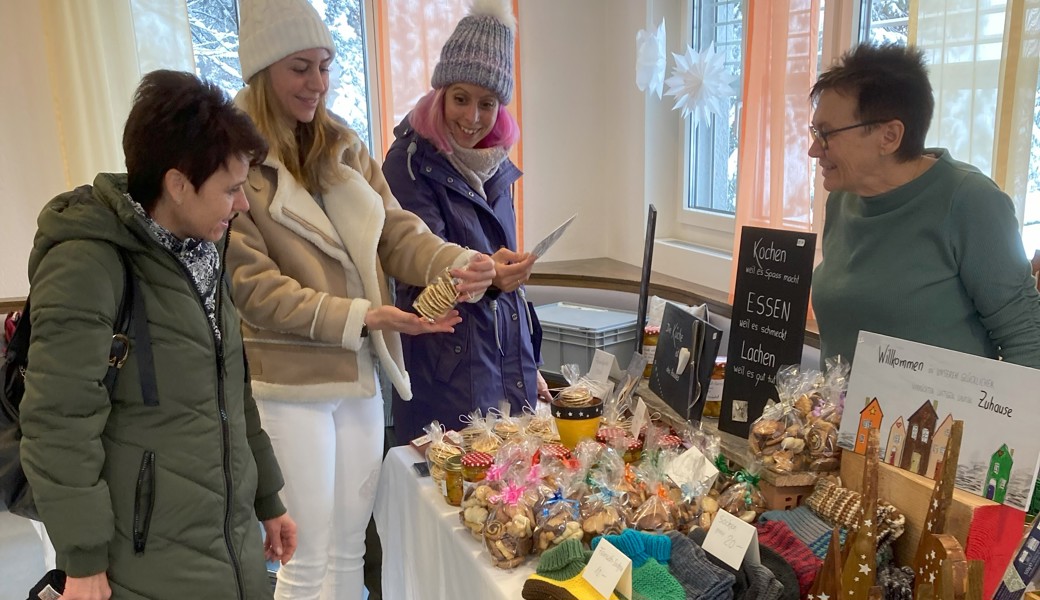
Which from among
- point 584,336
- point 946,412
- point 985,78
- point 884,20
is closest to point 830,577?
point 946,412

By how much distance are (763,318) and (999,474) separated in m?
0.60

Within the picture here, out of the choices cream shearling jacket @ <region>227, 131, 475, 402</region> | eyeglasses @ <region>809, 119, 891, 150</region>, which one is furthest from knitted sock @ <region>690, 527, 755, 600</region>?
eyeglasses @ <region>809, 119, 891, 150</region>

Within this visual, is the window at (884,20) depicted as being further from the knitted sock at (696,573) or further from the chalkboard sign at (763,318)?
the knitted sock at (696,573)

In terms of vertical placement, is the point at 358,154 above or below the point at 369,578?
above

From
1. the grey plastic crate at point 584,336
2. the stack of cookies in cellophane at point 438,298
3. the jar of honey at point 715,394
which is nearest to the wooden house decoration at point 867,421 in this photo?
the jar of honey at point 715,394

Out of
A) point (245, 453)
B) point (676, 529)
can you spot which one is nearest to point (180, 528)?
point (245, 453)

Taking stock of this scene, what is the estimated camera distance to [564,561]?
3.82 ft

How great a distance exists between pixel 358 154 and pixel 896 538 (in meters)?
1.30

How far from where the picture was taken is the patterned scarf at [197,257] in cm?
113

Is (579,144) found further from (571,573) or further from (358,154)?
(571,573)

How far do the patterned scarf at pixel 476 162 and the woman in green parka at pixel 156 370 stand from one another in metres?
0.74

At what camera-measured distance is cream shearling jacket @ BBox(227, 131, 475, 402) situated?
1.48m

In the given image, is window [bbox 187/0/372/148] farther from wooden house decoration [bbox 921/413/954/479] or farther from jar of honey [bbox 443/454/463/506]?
wooden house decoration [bbox 921/413/954/479]

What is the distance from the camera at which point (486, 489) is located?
1.34 m
